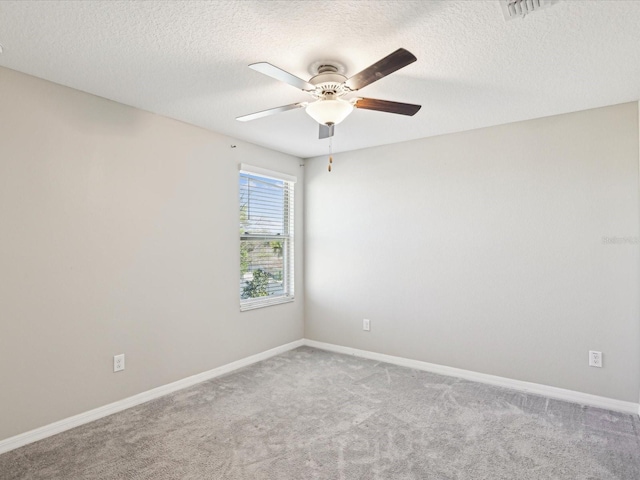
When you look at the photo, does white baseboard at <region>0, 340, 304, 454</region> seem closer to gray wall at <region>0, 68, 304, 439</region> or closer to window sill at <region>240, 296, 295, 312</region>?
gray wall at <region>0, 68, 304, 439</region>

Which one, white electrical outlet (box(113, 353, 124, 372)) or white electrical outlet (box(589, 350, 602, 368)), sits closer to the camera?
white electrical outlet (box(113, 353, 124, 372))

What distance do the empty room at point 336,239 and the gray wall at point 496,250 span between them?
0.02 meters

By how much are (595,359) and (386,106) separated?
2614 millimetres

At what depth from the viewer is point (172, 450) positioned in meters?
2.32

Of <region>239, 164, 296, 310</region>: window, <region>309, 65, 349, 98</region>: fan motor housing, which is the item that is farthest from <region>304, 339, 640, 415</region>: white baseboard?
<region>309, 65, 349, 98</region>: fan motor housing

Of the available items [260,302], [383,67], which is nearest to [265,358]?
[260,302]

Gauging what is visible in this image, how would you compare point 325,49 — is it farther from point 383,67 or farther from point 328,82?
point 383,67

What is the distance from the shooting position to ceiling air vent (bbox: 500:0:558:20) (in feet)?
5.46

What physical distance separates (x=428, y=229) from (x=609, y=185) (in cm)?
151

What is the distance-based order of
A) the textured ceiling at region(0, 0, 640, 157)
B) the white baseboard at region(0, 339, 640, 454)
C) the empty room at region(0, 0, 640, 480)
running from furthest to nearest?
1. the white baseboard at region(0, 339, 640, 454)
2. the empty room at region(0, 0, 640, 480)
3. the textured ceiling at region(0, 0, 640, 157)

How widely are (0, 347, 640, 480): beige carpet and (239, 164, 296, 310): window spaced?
45.3 inches

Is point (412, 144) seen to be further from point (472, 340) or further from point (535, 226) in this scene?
point (472, 340)

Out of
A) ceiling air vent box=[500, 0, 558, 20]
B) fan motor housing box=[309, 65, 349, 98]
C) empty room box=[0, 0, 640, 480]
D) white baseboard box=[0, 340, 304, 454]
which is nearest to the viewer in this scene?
ceiling air vent box=[500, 0, 558, 20]

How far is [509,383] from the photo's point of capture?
336 cm
